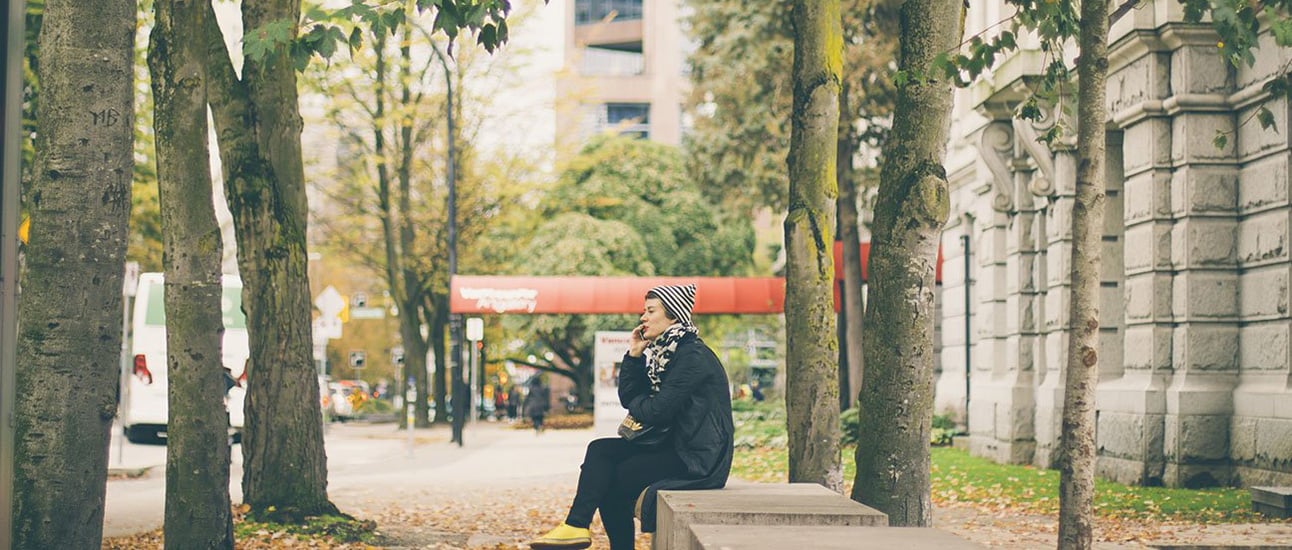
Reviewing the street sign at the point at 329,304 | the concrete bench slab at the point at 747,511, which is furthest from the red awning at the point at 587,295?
the concrete bench slab at the point at 747,511

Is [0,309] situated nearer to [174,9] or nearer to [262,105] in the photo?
[174,9]

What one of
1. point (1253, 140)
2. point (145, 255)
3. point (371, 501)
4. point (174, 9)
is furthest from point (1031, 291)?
point (145, 255)

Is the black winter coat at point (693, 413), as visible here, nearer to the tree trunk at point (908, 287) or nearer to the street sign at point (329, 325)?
the tree trunk at point (908, 287)

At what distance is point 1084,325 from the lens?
8.95 meters

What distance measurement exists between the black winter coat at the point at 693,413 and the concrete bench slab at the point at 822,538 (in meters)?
2.03

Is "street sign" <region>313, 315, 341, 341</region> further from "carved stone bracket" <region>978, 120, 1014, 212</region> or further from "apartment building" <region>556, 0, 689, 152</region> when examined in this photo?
"apartment building" <region>556, 0, 689, 152</region>

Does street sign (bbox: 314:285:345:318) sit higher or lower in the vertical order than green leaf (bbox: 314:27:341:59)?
lower

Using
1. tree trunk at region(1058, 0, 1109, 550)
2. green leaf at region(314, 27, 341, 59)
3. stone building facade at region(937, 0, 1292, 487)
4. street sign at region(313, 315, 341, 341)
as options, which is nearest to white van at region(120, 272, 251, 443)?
street sign at region(313, 315, 341, 341)

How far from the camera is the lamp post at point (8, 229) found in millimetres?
7156

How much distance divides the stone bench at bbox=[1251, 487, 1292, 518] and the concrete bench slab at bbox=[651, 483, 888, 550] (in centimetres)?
628

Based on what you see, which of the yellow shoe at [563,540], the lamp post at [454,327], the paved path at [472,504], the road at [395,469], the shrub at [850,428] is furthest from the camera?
the lamp post at [454,327]

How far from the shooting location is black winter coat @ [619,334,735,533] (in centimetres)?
841

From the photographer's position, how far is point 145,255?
40.8 m

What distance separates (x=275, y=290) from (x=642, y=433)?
186 inches
